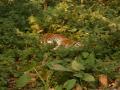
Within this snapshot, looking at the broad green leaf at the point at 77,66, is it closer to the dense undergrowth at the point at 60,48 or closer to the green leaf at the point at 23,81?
the dense undergrowth at the point at 60,48

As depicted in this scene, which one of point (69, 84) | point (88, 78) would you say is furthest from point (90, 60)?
point (69, 84)

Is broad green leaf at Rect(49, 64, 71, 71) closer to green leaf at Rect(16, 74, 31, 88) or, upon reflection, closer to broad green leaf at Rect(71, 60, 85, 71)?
broad green leaf at Rect(71, 60, 85, 71)

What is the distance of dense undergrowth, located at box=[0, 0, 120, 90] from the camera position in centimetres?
620

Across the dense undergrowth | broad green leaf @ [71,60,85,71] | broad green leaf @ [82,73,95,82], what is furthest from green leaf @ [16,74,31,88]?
broad green leaf @ [82,73,95,82]

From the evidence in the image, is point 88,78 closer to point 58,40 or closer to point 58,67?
point 58,67

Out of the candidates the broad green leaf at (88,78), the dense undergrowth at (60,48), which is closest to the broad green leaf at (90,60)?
the dense undergrowth at (60,48)

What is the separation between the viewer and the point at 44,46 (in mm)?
7965

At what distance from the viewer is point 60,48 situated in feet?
25.4

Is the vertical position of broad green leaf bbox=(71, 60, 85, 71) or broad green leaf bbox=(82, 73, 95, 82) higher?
broad green leaf bbox=(71, 60, 85, 71)

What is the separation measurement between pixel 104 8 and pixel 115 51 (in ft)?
10.1

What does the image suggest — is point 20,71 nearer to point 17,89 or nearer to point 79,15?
point 17,89

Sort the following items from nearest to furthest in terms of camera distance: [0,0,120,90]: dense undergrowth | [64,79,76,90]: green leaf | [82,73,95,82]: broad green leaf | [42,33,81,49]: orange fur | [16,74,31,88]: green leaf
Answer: [64,79,76,90]: green leaf < [82,73,95,82]: broad green leaf < [16,74,31,88]: green leaf < [0,0,120,90]: dense undergrowth < [42,33,81,49]: orange fur

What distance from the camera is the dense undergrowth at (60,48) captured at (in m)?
6.20

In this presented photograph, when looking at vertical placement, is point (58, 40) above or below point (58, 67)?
below
